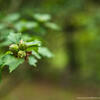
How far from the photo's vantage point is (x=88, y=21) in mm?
4719

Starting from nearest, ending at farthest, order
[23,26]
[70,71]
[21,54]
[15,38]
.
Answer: [21,54]
[15,38]
[23,26]
[70,71]

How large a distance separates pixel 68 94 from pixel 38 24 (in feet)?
18.2

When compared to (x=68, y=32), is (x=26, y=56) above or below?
below

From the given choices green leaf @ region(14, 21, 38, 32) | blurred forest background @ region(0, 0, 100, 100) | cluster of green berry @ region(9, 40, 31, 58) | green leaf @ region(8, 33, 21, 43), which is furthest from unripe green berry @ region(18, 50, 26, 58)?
blurred forest background @ region(0, 0, 100, 100)

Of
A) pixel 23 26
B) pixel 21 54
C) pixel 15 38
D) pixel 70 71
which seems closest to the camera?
pixel 21 54

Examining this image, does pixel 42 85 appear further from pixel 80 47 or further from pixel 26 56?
pixel 26 56

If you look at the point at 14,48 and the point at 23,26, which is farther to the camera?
the point at 23,26

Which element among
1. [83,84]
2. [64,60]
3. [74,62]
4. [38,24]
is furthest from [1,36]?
[64,60]

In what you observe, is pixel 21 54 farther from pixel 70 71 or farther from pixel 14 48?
pixel 70 71

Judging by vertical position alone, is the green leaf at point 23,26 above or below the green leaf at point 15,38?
above

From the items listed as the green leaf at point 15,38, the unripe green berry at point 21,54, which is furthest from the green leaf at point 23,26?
the unripe green berry at point 21,54

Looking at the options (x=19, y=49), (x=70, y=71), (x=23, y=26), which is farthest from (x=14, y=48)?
(x=70, y=71)

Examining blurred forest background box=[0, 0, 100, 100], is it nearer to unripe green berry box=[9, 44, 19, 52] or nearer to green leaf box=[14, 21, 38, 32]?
green leaf box=[14, 21, 38, 32]

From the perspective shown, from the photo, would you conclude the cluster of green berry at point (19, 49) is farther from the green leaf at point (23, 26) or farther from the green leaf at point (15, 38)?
the green leaf at point (23, 26)
